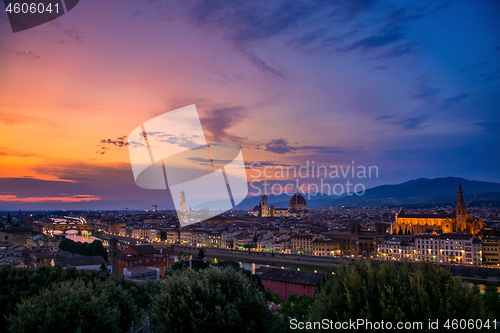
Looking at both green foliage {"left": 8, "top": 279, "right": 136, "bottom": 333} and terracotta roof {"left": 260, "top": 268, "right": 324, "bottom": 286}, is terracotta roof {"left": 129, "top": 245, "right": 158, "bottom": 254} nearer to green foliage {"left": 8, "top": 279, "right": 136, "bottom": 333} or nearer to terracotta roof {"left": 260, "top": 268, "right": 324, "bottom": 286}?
terracotta roof {"left": 260, "top": 268, "right": 324, "bottom": 286}

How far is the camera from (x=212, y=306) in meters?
5.23

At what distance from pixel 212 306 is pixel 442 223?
40178mm

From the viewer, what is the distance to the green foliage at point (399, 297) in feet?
14.1

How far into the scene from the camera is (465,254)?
88.0 ft

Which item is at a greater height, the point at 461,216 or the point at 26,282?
the point at 26,282

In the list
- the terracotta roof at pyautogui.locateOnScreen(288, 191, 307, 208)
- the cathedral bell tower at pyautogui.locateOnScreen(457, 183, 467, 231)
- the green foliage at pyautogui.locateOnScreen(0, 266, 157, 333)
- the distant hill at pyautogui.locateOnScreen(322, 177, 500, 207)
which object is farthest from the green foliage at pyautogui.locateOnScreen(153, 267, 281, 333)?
the distant hill at pyautogui.locateOnScreen(322, 177, 500, 207)

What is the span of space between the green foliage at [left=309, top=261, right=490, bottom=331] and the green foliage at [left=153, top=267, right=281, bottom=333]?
0.85 m

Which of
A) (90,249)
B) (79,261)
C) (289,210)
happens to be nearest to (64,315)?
(79,261)

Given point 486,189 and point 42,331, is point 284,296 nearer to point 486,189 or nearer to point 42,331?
point 42,331

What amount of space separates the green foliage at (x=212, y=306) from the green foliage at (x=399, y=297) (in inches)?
33.5

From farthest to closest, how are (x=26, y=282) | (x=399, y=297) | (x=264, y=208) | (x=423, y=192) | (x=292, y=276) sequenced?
1. (x=423, y=192)
2. (x=264, y=208)
3. (x=292, y=276)
4. (x=26, y=282)
5. (x=399, y=297)

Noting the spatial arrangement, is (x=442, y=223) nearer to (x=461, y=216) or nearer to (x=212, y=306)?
(x=461, y=216)

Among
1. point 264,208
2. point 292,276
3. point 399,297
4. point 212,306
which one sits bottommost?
point 292,276

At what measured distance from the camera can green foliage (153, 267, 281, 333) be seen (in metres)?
4.99
